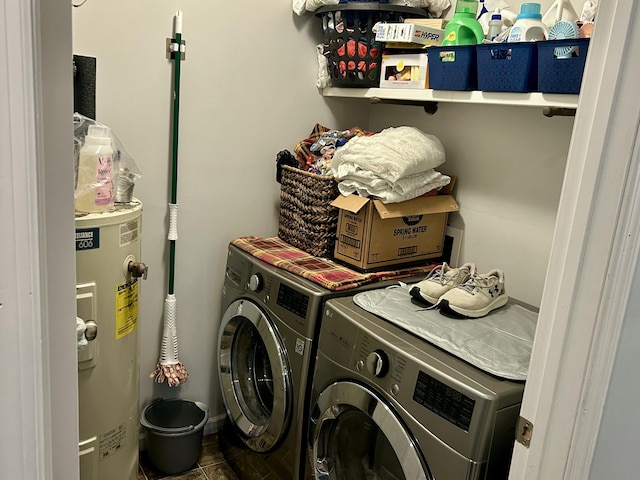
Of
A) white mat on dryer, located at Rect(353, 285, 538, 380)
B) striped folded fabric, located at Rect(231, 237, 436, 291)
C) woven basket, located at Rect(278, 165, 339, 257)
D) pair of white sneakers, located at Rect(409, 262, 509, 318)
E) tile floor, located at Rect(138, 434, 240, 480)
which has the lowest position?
tile floor, located at Rect(138, 434, 240, 480)

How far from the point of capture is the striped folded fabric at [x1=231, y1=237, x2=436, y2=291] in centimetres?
182

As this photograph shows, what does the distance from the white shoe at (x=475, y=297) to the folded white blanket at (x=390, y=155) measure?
42cm

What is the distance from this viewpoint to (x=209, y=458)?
237 centimetres

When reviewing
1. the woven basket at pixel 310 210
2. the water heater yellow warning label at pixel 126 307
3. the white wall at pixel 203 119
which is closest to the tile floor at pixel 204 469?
the white wall at pixel 203 119

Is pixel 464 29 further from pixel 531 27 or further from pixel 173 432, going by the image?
pixel 173 432

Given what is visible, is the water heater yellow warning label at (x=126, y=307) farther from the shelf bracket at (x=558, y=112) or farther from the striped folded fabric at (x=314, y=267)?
the shelf bracket at (x=558, y=112)

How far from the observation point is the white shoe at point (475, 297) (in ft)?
5.25

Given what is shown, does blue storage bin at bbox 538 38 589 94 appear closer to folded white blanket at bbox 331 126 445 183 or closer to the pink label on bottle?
folded white blanket at bbox 331 126 445 183

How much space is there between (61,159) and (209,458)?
2.03 metres

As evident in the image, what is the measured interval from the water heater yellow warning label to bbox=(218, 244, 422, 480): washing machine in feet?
1.45

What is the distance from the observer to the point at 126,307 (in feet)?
5.42

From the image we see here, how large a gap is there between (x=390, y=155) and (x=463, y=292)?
0.52 m

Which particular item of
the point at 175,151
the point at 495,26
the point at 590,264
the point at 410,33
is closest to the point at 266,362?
the point at 175,151

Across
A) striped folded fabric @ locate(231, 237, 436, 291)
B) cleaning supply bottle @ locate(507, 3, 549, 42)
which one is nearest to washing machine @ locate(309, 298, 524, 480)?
striped folded fabric @ locate(231, 237, 436, 291)
